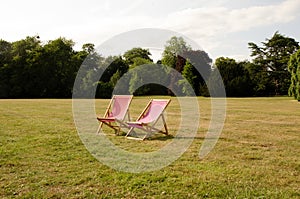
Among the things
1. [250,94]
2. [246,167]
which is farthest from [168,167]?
[250,94]

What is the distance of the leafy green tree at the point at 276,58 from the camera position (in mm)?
47906

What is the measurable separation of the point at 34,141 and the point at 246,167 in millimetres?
4312

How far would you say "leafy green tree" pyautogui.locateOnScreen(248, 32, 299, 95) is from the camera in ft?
157

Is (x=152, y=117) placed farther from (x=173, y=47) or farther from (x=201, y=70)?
(x=201, y=70)

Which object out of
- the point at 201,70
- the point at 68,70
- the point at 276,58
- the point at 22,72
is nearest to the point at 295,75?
the point at 201,70

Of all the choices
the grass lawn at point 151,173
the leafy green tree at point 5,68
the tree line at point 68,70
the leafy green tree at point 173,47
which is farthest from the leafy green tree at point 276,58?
the grass lawn at point 151,173

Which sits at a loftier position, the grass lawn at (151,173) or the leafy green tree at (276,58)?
the leafy green tree at (276,58)

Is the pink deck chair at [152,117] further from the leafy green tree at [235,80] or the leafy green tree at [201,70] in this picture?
the leafy green tree at [235,80]

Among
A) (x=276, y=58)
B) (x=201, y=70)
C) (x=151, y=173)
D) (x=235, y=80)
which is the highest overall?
(x=276, y=58)

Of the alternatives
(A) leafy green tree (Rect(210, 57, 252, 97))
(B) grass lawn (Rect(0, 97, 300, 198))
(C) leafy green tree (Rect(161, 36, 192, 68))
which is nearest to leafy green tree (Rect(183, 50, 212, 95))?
(A) leafy green tree (Rect(210, 57, 252, 97))

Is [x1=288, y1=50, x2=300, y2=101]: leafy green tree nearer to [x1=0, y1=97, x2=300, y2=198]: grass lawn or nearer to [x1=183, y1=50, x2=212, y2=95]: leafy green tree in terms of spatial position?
[x1=183, y1=50, x2=212, y2=95]: leafy green tree

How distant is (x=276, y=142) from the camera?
7191 millimetres

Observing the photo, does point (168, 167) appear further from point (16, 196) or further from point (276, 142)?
point (276, 142)

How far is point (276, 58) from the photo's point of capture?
164 feet
